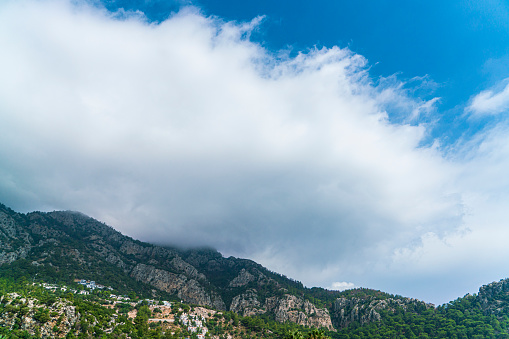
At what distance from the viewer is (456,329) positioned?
164375 mm

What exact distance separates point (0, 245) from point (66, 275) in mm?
44630

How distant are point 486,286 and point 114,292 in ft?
858

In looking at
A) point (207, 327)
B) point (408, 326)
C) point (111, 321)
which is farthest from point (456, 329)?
point (111, 321)

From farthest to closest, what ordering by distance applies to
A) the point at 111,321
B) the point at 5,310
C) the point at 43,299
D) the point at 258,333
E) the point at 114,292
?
the point at 114,292, the point at 258,333, the point at 111,321, the point at 43,299, the point at 5,310

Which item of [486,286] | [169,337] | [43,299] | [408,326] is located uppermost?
[486,286]

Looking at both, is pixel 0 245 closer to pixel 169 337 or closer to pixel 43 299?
pixel 43 299

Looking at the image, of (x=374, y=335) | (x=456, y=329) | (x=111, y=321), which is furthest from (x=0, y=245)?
(x=456, y=329)

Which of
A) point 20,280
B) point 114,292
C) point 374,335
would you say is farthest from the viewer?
point 114,292

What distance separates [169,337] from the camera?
445 feet

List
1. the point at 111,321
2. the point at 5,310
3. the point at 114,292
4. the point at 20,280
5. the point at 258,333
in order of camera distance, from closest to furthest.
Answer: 1. the point at 5,310
2. the point at 111,321
3. the point at 20,280
4. the point at 258,333
5. the point at 114,292

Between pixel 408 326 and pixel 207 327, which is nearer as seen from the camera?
pixel 207 327

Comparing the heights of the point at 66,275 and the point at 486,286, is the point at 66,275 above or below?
below

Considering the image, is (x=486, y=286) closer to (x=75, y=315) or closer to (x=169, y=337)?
(x=169, y=337)

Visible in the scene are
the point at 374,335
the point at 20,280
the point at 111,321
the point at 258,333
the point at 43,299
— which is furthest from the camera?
the point at 374,335
